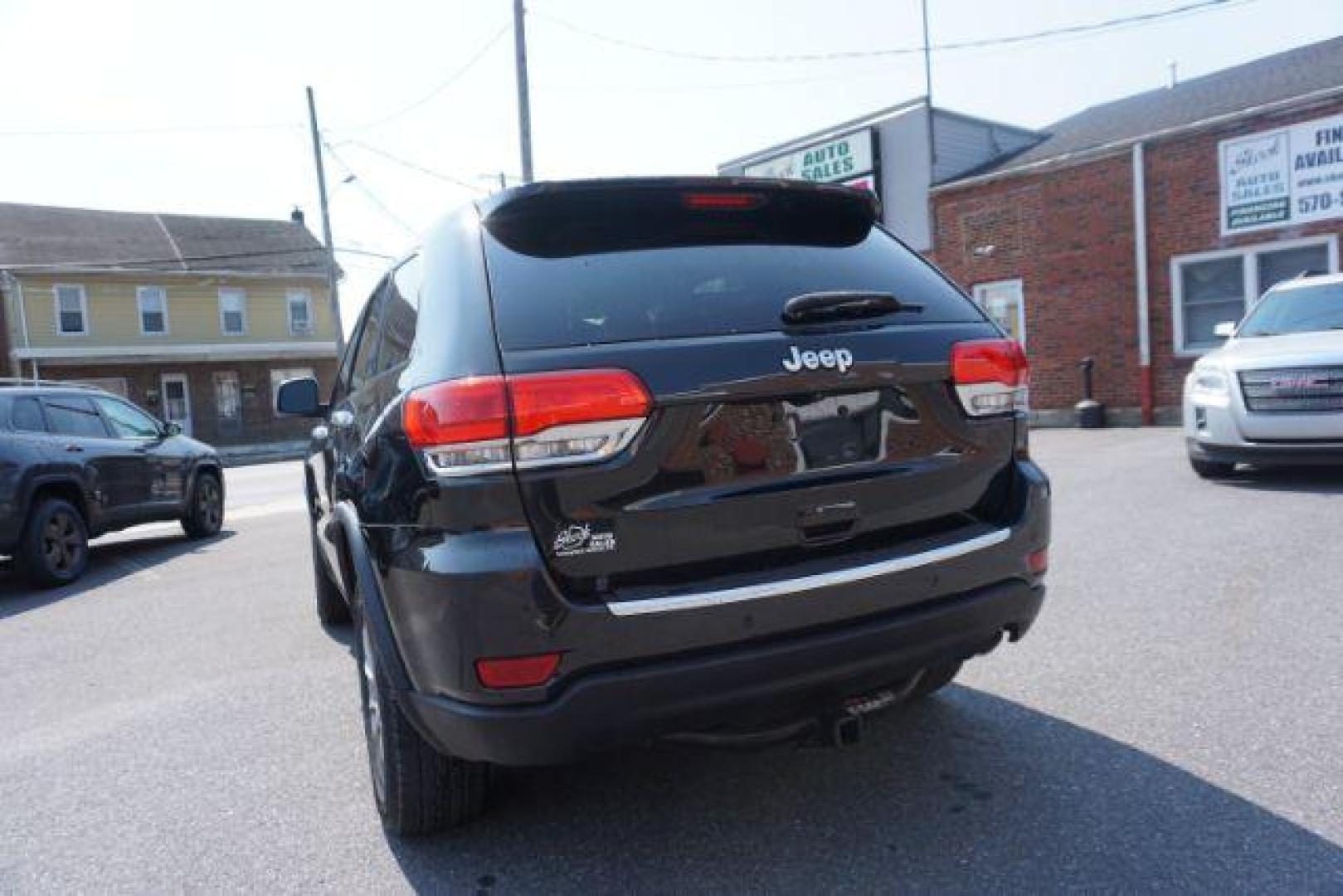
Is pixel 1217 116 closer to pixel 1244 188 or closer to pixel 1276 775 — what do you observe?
pixel 1244 188

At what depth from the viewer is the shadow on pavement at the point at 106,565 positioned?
22.9ft

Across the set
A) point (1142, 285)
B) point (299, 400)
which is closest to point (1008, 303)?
point (1142, 285)

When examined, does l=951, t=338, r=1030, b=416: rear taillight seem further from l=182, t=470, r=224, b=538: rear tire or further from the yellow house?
the yellow house

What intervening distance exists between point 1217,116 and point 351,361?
14595 mm

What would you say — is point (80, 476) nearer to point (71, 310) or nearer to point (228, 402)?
point (228, 402)

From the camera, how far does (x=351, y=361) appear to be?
4.02 meters

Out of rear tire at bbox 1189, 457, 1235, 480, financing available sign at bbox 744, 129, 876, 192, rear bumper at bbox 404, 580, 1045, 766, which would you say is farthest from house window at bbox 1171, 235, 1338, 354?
rear bumper at bbox 404, 580, 1045, 766

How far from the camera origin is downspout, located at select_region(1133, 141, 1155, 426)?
576 inches

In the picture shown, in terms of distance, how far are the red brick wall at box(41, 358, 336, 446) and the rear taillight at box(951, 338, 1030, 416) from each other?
30354mm

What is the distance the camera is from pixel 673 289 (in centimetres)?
245

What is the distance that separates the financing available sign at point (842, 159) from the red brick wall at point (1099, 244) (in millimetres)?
2069

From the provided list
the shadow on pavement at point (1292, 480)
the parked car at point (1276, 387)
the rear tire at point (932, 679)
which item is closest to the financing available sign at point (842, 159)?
the parked car at point (1276, 387)

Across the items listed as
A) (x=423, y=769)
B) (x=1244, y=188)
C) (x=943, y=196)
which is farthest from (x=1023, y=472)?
(x=943, y=196)

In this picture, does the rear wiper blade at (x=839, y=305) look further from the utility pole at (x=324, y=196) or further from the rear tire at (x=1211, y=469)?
the utility pole at (x=324, y=196)
